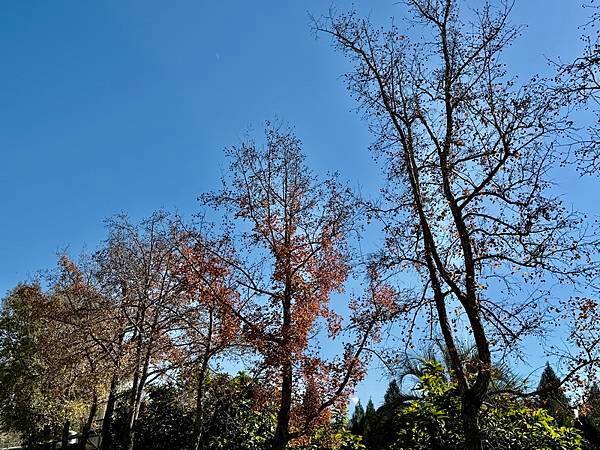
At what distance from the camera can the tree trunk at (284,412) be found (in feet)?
31.7

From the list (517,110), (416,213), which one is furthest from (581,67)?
(416,213)

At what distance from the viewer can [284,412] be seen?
9.75 metres

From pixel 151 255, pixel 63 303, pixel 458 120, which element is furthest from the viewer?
pixel 63 303

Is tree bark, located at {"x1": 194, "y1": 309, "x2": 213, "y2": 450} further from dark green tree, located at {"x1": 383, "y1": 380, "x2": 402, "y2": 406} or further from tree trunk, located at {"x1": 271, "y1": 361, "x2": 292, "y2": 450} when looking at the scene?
dark green tree, located at {"x1": 383, "y1": 380, "x2": 402, "y2": 406}

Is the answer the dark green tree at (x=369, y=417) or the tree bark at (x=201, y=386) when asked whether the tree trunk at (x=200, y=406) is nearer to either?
the tree bark at (x=201, y=386)

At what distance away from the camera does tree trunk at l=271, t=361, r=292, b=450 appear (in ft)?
31.7

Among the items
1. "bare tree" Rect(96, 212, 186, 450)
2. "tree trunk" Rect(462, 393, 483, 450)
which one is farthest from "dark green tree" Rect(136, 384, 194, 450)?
"tree trunk" Rect(462, 393, 483, 450)

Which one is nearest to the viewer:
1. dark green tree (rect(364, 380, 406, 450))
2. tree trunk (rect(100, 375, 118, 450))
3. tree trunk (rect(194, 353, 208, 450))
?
tree trunk (rect(194, 353, 208, 450))

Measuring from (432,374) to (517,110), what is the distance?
519cm

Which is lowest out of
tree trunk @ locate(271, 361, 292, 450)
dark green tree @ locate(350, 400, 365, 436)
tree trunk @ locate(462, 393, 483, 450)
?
tree trunk @ locate(462, 393, 483, 450)

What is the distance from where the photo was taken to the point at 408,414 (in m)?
10.2

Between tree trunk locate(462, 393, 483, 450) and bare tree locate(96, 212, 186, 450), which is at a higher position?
bare tree locate(96, 212, 186, 450)

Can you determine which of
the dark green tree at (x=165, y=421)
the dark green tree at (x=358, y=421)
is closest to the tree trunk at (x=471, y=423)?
the dark green tree at (x=358, y=421)

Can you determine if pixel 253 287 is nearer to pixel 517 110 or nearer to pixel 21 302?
pixel 517 110
